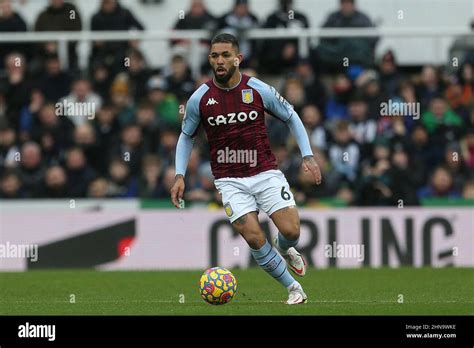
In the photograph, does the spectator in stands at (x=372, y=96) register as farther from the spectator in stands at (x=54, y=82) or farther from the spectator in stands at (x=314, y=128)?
the spectator in stands at (x=54, y=82)

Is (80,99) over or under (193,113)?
over

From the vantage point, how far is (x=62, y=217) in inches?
808

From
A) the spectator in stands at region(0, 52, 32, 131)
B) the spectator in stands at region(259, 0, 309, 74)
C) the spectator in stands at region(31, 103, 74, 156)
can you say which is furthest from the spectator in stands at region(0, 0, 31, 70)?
the spectator in stands at region(259, 0, 309, 74)

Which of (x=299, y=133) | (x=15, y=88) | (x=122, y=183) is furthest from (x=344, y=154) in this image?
(x=299, y=133)

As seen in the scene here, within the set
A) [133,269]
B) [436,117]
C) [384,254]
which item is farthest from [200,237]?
[436,117]

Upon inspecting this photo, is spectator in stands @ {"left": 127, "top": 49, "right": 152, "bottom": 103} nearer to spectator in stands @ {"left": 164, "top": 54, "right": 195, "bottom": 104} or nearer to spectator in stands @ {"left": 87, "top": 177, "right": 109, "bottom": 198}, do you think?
spectator in stands @ {"left": 164, "top": 54, "right": 195, "bottom": 104}

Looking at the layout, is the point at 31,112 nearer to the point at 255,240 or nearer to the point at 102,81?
the point at 102,81

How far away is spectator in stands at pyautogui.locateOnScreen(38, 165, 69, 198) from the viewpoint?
68.7 feet

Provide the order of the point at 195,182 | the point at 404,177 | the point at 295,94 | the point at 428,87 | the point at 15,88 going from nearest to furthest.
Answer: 1. the point at 404,177
2. the point at 195,182
3. the point at 295,94
4. the point at 428,87
5. the point at 15,88

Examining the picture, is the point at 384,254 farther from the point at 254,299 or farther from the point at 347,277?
the point at 254,299

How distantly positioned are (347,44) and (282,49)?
3.50 ft

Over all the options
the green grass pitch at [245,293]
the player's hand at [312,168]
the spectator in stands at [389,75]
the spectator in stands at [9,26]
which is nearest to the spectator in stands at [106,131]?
the spectator in stands at [9,26]

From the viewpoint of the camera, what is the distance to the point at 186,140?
13477 millimetres
